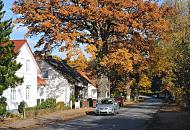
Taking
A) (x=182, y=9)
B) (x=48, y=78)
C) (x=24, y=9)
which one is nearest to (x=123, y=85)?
(x=48, y=78)

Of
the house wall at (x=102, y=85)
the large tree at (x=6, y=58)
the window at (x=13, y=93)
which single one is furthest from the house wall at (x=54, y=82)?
the large tree at (x=6, y=58)

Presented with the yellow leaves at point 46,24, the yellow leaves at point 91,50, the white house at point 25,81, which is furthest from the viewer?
the yellow leaves at point 91,50

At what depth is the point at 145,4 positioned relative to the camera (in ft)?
167

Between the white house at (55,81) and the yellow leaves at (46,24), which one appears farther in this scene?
the white house at (55,81)

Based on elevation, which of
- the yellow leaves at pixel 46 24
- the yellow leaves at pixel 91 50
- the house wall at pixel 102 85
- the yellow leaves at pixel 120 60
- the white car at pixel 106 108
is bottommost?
the white car at pixel 106 108

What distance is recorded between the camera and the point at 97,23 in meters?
53.3

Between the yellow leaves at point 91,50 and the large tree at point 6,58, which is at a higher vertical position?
the yellow leaves at point 91,50

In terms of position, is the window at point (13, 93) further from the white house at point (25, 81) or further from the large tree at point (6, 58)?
the large tree at point (6, 58)

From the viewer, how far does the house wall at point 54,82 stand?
63844 millimetres

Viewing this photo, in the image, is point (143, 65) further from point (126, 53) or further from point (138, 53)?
point (126, 53)

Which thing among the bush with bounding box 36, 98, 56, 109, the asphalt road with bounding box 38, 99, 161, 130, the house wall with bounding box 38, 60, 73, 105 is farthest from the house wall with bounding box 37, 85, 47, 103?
the asphalt road with bounding box 38, 99, 161, 130

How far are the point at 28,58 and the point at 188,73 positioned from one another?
30.2 meters

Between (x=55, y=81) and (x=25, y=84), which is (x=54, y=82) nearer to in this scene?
(x=55, y=81)

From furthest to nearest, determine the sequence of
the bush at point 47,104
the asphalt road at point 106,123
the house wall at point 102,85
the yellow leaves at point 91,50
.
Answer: the house wall at point 102,85, the yellow leaves at point 91,50, the bush at point 47,104, the asphalt road at point 106,123
